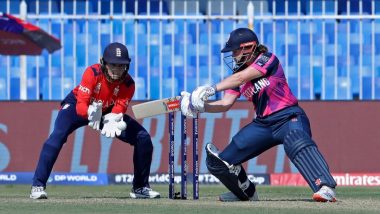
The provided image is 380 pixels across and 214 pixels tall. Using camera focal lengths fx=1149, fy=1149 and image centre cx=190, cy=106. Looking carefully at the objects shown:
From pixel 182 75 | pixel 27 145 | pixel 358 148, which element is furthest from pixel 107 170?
pixel 358 148

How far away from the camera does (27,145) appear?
16109 millimetres

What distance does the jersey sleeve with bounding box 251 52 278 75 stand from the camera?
10203mm

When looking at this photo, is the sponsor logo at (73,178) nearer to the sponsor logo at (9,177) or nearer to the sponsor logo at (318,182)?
the sponsor logo at (9,177)

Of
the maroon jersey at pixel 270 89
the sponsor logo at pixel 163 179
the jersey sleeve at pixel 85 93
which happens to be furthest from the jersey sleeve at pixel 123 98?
the sponsor logo at pixel 163 179

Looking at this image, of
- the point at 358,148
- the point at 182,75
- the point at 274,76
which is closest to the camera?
the point at 274,76

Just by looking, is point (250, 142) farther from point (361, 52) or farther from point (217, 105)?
point (361, 52)

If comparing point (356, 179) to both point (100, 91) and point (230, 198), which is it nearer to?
point (230, 198)

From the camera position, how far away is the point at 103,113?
11.1 meters

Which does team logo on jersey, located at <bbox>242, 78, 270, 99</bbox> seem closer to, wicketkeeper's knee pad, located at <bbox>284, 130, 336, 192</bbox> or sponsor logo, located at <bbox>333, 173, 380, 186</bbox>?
wicketkeeper's knee pad, located at <bbox>284, 130, 336, 192</bbox>

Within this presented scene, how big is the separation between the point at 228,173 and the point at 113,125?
3.88 ft

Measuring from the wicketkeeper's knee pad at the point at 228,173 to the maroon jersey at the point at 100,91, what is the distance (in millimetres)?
988

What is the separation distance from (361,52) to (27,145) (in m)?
5.49

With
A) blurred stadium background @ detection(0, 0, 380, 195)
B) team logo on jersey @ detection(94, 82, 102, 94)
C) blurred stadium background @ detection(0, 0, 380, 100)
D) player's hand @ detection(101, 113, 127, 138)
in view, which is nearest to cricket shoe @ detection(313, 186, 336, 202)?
player's hand @ detection(101, 113, 127, 138)

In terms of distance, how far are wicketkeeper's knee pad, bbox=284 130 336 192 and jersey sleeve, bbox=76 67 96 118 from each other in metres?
1.90
